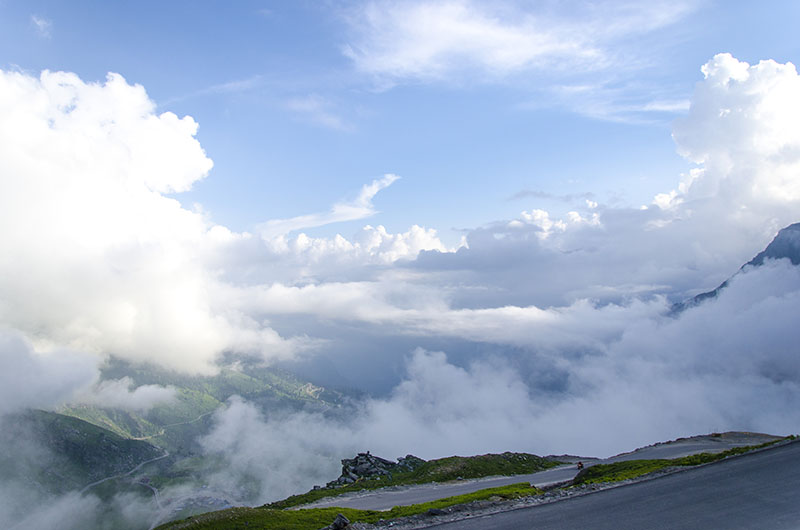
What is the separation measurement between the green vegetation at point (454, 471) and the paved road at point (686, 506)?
202 ft

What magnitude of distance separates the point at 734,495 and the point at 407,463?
105825 mm

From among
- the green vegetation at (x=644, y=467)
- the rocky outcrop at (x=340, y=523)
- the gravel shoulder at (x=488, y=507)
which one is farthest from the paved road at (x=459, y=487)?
the rocky outcrop at (x=340, y=523)

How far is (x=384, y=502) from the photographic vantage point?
232 ft

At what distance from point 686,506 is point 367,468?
9858cm

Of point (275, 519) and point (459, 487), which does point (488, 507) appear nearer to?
point (275, 519)

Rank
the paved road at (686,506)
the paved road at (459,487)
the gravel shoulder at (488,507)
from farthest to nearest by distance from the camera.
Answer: the paved road at (459,487), the gravel shoulder at (488,507), the paved road at (686,506)

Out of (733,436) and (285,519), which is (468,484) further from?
(733,436)

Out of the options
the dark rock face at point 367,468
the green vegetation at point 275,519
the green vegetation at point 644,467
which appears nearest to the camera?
the green vegetation at point 275,519

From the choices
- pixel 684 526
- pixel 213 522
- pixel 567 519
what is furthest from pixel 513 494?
pixel 213 522

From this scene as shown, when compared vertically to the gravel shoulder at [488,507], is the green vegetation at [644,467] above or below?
below

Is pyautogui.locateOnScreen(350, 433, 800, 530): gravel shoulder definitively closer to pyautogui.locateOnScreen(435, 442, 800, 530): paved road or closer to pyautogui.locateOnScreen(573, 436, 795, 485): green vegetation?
pyautogui.locateOnScreen(435, 442, 800, 530): paved road

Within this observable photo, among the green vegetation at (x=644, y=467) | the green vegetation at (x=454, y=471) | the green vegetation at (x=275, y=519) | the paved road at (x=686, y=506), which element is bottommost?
the green vegetation at (x=454, y=471)

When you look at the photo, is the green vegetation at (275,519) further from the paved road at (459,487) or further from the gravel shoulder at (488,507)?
the paved road at (459,487)

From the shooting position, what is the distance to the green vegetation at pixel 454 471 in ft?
328
